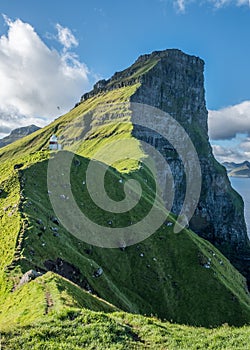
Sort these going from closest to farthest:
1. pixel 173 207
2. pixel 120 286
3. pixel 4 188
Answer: pixel 120 286, pixel 4 188, pixel 173 207

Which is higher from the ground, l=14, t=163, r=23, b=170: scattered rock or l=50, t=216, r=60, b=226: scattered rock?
l=14, t=163, r=23, b=170: scattered rock

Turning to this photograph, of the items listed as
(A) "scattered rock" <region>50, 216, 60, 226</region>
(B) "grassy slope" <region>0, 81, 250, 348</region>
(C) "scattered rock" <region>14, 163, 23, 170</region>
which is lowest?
(B) "grassy slope" <region>0, 81, 250, 348</region>

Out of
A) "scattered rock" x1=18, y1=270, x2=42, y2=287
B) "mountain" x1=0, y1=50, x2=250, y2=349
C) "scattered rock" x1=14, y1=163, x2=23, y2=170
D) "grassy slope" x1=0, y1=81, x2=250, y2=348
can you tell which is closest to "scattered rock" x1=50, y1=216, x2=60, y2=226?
"mountain" x1=0, y1=50, x2=250, y2=349

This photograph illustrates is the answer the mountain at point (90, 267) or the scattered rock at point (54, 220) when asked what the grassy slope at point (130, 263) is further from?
the scattered rock at point (54, 220)

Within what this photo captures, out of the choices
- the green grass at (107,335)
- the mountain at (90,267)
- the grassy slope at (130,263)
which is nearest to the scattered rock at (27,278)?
the mountain at (90,267)

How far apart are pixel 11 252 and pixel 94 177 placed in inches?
1473

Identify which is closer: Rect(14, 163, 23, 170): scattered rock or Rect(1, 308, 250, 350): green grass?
Rect(1, 308, 250, 350): green grass

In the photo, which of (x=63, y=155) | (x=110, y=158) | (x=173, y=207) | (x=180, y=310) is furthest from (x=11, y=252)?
(x=173, y=207)

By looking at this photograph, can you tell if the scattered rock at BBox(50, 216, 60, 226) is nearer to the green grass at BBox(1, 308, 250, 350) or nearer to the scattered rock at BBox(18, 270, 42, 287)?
the scattered rock at BBox(18, 270, 42, 287)

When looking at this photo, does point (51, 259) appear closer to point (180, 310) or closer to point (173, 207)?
point (180, 310)

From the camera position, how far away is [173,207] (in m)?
200

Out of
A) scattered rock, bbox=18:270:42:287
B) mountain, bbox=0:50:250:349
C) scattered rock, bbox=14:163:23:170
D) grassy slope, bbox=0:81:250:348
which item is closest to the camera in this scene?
mountain, bbox=0:50:250:349

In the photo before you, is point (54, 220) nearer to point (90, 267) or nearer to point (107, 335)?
point (90, 267)

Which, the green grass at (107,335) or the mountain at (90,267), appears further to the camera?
the mountain at (90,267)
